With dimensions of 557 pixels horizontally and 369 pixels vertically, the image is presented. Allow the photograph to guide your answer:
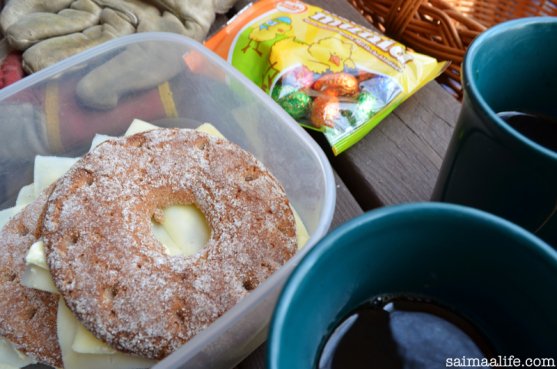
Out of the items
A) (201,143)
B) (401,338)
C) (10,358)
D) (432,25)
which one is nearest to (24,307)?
(10,358)

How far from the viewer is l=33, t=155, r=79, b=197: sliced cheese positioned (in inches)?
26.5

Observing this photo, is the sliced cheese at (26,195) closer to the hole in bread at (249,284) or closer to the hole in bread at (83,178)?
the hole in bread at (83,178)

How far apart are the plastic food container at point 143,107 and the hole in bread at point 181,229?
5.1 inches

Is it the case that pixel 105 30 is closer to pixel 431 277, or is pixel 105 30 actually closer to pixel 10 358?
pixel 10 358

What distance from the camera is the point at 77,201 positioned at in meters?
0.54

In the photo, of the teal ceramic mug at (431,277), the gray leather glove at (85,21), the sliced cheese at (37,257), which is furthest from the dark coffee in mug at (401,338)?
the gray leather glove at (85,21)

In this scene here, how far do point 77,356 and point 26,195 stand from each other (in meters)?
0.28

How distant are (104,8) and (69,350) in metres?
0.60

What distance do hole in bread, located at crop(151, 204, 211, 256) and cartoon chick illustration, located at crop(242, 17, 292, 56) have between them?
34cm

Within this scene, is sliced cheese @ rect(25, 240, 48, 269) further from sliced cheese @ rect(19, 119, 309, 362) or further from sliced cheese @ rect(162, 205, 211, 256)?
sliced cheese @ rect(162, 205, 211, 256)

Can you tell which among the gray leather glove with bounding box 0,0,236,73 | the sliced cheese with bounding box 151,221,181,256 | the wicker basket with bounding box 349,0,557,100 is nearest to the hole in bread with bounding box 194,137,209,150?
the sliced cheese with bounding box 151,221,181,256

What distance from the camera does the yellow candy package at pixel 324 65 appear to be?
29.2 inches

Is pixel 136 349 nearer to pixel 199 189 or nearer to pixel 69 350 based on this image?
pixel 69 350

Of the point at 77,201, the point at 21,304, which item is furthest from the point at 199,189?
Result: the point at 21,304
